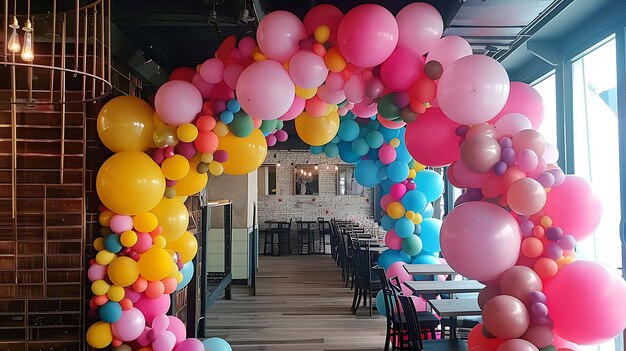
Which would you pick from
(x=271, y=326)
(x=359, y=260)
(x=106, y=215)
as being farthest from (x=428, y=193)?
(x=106, y=215)

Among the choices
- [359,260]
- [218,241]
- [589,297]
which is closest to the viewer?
[589,297]

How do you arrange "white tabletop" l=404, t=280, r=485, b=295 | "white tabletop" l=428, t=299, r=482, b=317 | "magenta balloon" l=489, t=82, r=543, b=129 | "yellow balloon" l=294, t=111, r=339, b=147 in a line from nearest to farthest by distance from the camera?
"magenta balloon" l=489, t=82, r=543, b=129
"white tabletop" l=428, t=299, r=482, b=317
"yellow balloon" l=294, t=111, r=339, b=147
"white tabletop" l=404, t=280, r=485, b=295

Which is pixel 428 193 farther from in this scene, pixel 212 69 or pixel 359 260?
pixel 212 69

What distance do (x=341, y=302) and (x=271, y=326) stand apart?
153 centimetres

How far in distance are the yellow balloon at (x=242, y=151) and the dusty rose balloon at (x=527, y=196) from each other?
5.62 feet

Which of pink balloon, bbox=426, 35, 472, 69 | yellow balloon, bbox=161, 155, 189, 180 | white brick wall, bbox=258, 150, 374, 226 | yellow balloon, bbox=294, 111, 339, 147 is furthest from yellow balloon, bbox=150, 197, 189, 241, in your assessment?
white brick wall, bbox=258, 150, 374, 226

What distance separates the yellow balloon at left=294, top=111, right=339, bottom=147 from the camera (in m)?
3.69

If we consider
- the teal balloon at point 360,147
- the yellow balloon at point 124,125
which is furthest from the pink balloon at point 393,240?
the yellow balloon at point 124,125

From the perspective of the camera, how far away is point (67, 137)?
313cm

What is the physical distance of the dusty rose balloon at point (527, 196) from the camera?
2227 millimetres

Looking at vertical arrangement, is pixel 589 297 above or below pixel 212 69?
below

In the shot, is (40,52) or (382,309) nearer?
(40,52)

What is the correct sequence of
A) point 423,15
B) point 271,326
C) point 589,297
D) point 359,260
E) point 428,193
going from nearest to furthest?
1. point 589,297
2. point 423,15
3. point 428,193
4. point 271,326
5. point 359,260

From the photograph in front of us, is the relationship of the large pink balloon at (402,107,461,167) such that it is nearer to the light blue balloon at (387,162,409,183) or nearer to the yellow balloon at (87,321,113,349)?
the light blue balloon at (387,162,409,183)
